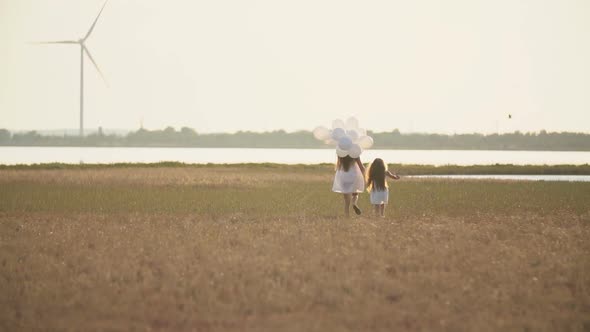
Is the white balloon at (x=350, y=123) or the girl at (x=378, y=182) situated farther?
the white balloon at (x=350, y=123)

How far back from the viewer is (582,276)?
10.8 m

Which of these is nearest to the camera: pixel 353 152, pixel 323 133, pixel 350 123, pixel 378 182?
pixel 378 182

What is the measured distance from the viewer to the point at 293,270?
10.8 meters

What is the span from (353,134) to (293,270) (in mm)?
9585

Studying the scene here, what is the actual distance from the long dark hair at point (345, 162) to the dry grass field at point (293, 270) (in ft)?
4.14

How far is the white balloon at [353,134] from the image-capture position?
64.9 ft

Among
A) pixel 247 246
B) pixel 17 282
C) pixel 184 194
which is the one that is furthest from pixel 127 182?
pixel 17 282

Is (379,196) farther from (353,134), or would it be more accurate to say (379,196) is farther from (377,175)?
(353,134)

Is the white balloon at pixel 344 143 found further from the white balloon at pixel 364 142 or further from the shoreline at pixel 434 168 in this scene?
the shoreline at pixel 434 168

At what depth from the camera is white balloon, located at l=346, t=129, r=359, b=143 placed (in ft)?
64.9

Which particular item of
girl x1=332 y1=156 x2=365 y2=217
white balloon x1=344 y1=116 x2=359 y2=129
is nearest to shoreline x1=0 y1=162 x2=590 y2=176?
white balloon x1=344 y1=116 x2=359 y2=129

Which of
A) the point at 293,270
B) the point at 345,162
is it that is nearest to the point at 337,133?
the point at 345,162

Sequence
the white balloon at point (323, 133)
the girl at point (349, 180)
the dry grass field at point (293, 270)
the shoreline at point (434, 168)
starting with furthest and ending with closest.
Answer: the shoreline at point (434, 168), the white balloon at point (323, 133), the girl at point (349, 180), the dry grass field at point (293, 270)

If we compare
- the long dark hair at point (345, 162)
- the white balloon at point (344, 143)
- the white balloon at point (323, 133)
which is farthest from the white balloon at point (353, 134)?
the long dark hair at point (345, 162)
